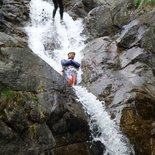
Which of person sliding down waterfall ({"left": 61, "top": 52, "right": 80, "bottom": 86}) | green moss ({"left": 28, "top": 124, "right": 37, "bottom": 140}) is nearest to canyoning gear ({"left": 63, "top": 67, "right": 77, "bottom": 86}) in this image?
person sliding down waterfall ({"left": 61, "top": 52, "right": 80, "bottom": 86})

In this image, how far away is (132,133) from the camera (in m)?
10.8

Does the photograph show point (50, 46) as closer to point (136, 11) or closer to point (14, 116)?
point (136, 11)

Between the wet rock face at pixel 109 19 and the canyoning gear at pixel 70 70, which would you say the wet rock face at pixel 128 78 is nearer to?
the canyoning gear at pixel 70 70

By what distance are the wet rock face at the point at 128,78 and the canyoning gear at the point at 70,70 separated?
44cm

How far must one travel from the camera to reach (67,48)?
54.0 feet

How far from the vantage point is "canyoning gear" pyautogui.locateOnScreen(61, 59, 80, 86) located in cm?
1307

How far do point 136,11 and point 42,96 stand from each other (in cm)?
845

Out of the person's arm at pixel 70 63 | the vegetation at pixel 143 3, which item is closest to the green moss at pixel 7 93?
the person's arm at pixel 70 63

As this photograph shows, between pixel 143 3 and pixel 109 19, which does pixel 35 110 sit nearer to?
pixel 143 3

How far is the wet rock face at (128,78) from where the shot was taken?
10.9 m

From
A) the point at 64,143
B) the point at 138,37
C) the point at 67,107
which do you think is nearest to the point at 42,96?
the point at 67,107

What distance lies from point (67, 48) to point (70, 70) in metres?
3.21

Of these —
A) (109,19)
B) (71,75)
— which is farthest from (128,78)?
(109,19)

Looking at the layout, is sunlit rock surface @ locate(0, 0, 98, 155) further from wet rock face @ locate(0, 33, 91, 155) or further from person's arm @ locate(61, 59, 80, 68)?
person's arm @ locate(61, 59, 80, 68)
